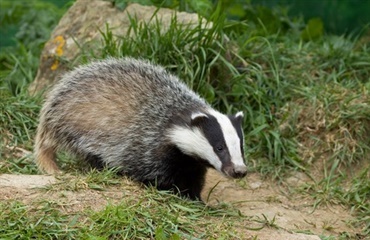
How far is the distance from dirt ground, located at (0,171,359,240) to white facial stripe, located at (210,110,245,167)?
525 mm

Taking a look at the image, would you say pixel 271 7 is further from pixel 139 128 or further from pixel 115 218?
pixel 115 218

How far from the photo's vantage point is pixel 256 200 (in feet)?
24.0

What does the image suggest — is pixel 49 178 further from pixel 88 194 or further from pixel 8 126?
pixel 8 126

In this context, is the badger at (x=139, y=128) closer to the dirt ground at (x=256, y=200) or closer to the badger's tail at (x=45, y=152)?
the badger's tail at (x=45, y=152)

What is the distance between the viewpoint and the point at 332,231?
6961mm

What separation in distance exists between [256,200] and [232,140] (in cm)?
103

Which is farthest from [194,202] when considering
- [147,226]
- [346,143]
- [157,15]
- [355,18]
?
[355,18]

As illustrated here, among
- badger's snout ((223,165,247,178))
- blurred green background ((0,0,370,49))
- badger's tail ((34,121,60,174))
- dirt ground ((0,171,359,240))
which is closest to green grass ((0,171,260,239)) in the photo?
dirt ground ((0,171,359,240))

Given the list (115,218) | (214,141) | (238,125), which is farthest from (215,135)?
(115,218)

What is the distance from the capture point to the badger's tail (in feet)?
23.6

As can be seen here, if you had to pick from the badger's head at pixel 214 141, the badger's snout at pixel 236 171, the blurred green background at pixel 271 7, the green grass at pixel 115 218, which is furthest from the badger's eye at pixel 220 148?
the blurred green background at pixel 271 7

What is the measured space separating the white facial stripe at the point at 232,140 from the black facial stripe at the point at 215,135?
0.09 ft

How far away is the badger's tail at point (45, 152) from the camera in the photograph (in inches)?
283

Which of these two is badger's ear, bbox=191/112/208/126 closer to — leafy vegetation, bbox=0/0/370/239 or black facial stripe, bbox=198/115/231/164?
black facial stripe, bbox=198/115/231/164
